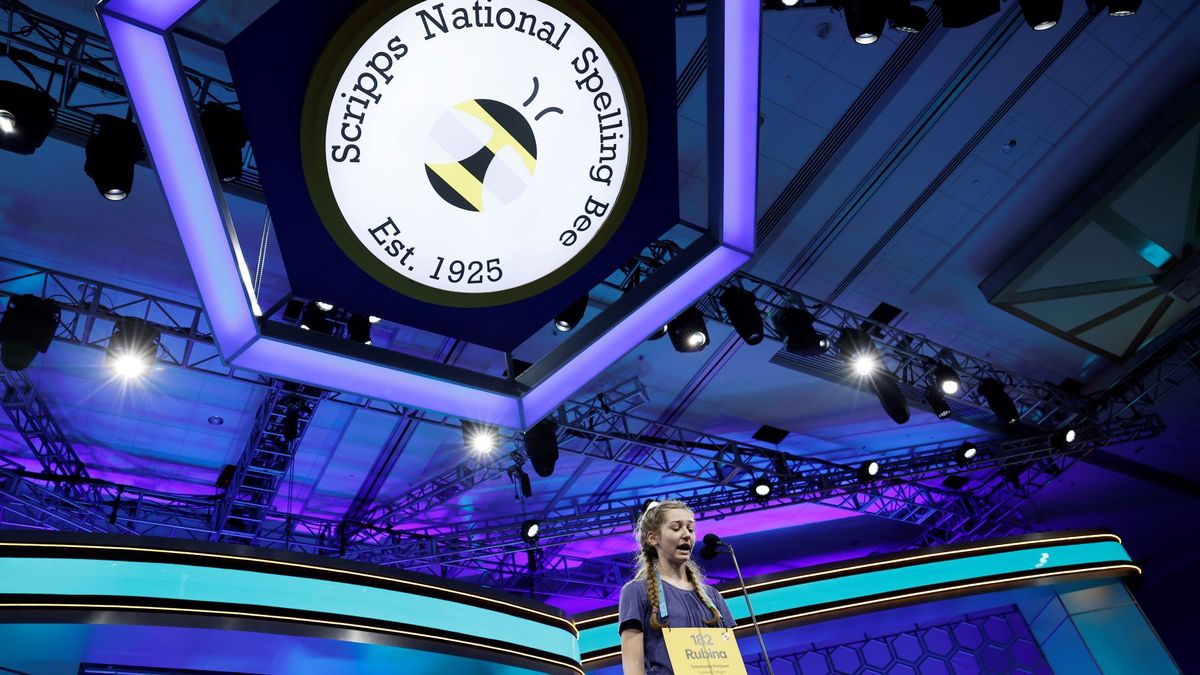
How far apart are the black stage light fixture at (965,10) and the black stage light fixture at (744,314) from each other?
111 inches

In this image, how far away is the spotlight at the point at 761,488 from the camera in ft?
31.1

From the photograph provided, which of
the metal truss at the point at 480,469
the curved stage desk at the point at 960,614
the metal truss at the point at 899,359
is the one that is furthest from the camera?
the metal truss at the point at 480,469

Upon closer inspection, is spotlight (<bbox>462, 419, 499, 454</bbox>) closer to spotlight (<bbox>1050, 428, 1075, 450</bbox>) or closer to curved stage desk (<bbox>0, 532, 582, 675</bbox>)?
curved stage desk (<bbox>0, 532, 582, 675</bbox>)

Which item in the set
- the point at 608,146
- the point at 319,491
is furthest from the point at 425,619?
the point at 319,491

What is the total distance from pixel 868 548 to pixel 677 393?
5.75 meters

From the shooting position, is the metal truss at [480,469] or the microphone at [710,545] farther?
the metal truss at [480,469]

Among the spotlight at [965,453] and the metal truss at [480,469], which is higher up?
the metal truss at [480,469]

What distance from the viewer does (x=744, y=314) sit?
261 inches

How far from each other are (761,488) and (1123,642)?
3809 millimetres

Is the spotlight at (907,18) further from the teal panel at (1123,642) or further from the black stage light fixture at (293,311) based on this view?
the teal panel at (1123,642)

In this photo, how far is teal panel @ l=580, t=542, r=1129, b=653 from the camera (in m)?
6.58

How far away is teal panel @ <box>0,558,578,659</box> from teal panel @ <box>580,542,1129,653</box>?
1.47 meters

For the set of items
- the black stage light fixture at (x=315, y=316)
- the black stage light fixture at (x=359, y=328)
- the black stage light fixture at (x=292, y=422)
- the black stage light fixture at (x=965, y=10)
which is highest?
the black stage light fixture at (x=292, y=422)

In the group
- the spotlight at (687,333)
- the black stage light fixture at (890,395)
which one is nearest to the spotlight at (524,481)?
the spotlight at (687,333)
